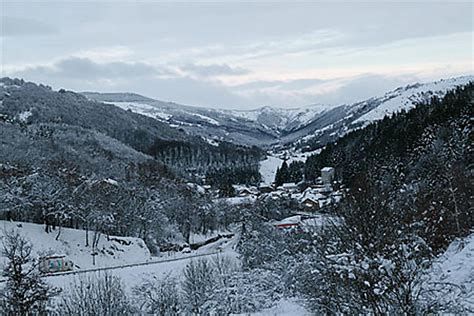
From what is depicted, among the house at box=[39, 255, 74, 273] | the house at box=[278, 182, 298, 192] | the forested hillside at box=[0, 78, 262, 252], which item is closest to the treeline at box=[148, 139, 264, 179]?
the forested hillside at box=[0, 78, 262, 252]

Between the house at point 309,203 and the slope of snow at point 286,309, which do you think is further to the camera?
the house at point 309,203

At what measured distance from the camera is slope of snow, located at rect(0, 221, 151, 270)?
3644cm

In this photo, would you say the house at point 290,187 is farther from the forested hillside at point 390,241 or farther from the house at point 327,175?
the forested hillside at point 390,241

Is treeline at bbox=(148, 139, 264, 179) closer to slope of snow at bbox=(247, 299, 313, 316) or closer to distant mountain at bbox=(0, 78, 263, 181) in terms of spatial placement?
distant mountain at bbox=(0, 78, 263, 181)

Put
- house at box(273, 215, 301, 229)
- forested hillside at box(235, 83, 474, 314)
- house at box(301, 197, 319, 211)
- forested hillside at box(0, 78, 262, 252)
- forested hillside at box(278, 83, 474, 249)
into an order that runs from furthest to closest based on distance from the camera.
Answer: house at box(301, 197, 319, 211) → house at box(273, 215, 301, 229) → forested hillside at box(0, 78, 262, 252) → forested hillside at box(278, 83, 474, 249) → forested hillside at box(235, 83, 474, 314)

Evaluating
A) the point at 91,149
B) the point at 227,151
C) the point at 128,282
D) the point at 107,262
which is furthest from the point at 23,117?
the point at 128,282

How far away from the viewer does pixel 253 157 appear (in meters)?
158

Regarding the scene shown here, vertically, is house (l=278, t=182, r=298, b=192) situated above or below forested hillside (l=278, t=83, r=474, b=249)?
below

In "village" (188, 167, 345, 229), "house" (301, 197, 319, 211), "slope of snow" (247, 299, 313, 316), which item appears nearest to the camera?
"slope of snow" (247, 299, 313, 316)

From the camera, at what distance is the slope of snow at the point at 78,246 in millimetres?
36438

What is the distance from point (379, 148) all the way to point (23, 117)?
360 ft

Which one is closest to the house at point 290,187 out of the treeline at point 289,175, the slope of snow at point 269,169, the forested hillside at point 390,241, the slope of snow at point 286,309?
the treeline at point 289,175

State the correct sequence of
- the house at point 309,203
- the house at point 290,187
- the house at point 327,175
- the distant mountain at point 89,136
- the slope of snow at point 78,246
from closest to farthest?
1. the slope of snow at point 78,246
2. the house at point 309,203
3. the house at point 327,175
4. the distant mountain at point 89,136
5. the house at point 290,187

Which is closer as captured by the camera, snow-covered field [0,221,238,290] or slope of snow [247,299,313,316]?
slope of snow [247,299,313,316]
